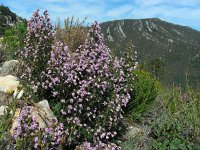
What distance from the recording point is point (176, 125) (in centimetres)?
674

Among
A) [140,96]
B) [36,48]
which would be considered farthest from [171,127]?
[36,48]

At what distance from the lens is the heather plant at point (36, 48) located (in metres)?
6.68

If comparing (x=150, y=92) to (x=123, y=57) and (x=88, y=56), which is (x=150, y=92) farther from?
(x=88, y=56)

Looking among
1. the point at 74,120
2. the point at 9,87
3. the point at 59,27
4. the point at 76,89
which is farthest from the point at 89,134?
the point at 59,27

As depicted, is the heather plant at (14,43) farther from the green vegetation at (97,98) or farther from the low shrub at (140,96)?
the low shrub at (140,96)

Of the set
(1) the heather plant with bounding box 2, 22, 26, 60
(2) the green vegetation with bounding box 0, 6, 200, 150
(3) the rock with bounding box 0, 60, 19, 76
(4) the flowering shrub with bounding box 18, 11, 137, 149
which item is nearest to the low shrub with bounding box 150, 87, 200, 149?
(2) the green vegetation with bounding box 0, 6, 200, 150

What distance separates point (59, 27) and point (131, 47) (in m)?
3.74

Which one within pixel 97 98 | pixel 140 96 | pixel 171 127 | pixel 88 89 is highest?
pixel 88 89

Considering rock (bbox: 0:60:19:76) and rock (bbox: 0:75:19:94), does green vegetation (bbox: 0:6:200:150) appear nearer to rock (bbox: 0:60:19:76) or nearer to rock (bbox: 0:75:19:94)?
rock (bbox: 0:75:19:94)

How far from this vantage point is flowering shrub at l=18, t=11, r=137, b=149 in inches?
233

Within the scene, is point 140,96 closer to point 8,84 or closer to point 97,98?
point 97,98

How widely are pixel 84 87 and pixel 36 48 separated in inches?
52.6

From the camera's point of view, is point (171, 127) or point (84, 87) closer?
point (84, 87)

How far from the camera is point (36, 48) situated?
267 inches
